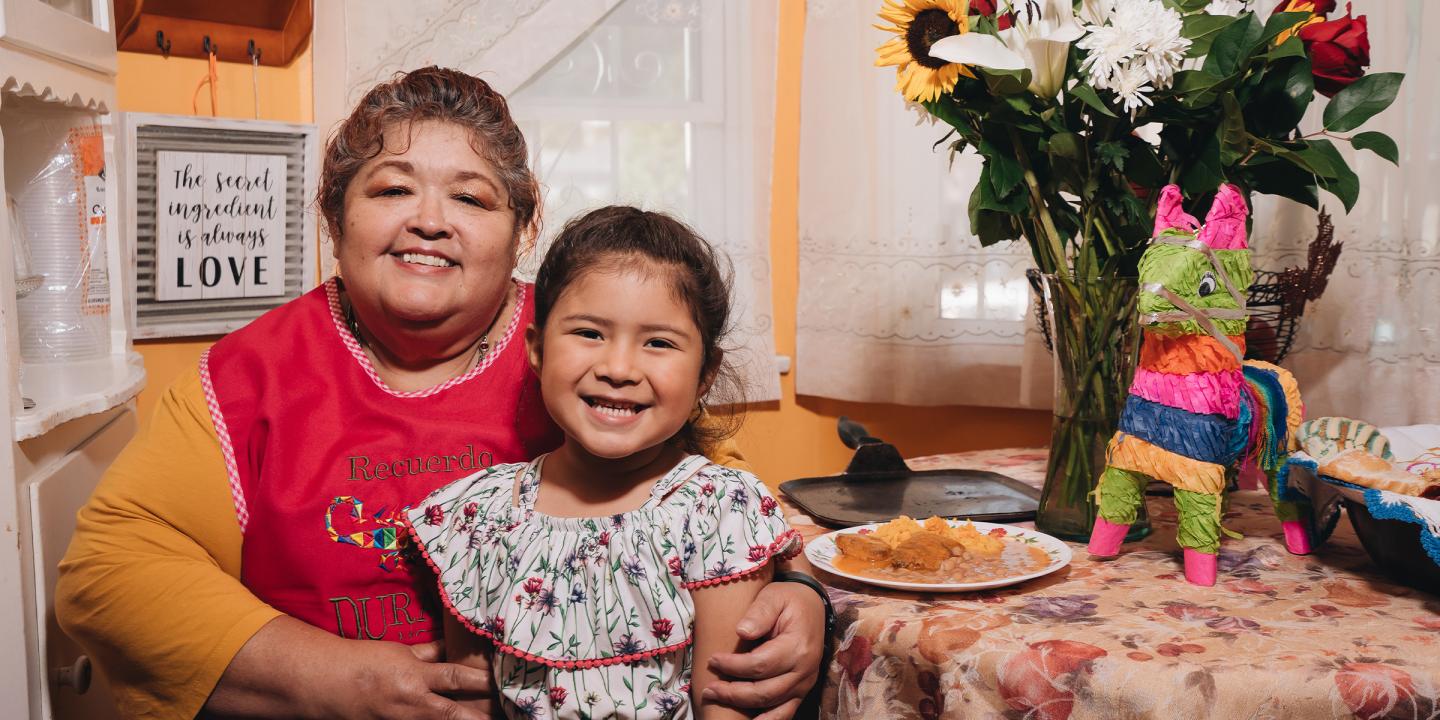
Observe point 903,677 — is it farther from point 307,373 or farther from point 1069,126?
point 307,373

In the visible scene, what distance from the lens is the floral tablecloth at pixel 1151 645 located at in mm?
978

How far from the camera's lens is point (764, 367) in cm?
249

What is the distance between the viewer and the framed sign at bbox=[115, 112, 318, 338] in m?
2.03

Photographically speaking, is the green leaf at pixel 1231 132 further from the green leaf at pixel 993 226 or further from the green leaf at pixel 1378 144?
the green leaf at pixel 993 226

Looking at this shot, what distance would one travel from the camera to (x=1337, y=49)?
1.33m

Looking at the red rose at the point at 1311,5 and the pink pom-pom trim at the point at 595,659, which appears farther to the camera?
the red rose at the point at 1311,5

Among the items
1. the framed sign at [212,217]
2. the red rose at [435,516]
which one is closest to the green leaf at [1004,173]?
the red rose at [435,516]

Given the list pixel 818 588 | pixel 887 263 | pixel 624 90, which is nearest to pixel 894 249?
pixel 887 263

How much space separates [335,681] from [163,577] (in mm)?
244

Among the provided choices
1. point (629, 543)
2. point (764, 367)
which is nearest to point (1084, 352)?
point (629, 543)

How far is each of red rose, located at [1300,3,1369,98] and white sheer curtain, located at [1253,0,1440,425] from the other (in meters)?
0.62

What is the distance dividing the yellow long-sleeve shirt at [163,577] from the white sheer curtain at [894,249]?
143 cm

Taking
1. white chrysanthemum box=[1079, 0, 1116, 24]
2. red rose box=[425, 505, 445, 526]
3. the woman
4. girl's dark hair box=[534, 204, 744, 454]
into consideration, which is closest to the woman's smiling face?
the woman

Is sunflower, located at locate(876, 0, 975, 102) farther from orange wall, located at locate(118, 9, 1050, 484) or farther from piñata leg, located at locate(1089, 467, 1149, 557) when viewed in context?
orange wall, located at locate(118, 9, 1050, 484)
